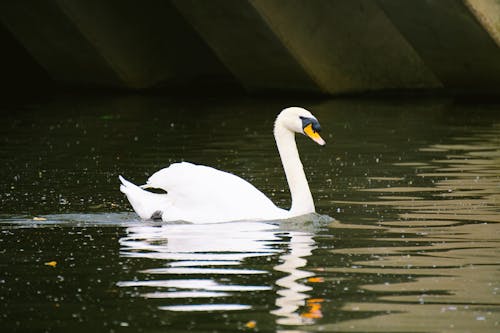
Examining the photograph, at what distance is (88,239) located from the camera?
9398 millimetres

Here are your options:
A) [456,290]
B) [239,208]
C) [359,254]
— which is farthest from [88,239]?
[456,290]

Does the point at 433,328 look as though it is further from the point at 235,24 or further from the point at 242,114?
the point at 235,24

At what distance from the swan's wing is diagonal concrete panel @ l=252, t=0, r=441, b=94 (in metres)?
12.4

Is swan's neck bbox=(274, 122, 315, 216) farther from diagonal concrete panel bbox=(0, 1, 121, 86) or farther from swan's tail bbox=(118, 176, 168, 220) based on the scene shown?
diagonal concrete panel bbox=(0, 1, 121, 86)

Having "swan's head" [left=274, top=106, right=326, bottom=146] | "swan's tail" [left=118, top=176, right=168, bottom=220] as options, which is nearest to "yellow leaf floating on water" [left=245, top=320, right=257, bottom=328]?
"swan's head" [left=274, top=106, right=326, bottom=146]

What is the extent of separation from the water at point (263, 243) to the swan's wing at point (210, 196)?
113mm


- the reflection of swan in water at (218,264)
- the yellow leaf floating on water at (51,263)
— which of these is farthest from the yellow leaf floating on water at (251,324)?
the yellow leaf floating on water at (51,263)

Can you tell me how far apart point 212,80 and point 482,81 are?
735 centimetres

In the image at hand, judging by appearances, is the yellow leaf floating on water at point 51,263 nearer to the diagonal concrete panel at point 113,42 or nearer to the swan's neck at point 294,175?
the swan's neck at point 294,175

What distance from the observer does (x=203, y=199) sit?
33.3 ft

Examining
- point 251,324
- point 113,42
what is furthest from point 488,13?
point 251,324

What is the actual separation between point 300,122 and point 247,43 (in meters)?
13.6

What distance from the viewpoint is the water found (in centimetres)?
690

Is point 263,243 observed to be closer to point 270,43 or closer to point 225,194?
point 225,194
